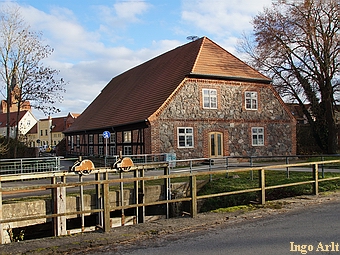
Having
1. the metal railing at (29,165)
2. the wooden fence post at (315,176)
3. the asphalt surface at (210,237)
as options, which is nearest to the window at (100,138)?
the metal railing at (29,165)

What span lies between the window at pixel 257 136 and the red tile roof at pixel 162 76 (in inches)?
148

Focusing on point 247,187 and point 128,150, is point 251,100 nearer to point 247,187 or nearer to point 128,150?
point 128,150

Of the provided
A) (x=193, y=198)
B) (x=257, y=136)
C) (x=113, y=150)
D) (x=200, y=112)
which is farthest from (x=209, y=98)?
(x=193, y=198)

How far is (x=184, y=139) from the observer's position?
24891 millimetres

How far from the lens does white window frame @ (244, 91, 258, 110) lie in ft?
90.8

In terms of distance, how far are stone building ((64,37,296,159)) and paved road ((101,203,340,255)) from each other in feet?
53.5

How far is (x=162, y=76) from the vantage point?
93.6 feet

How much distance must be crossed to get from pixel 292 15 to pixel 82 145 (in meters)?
22.1

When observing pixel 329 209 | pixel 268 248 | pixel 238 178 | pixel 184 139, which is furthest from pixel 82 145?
pixel 268 248

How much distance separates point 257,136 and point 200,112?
5373mm

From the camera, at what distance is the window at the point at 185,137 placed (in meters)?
24.7

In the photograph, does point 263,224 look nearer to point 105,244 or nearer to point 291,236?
point 291,236

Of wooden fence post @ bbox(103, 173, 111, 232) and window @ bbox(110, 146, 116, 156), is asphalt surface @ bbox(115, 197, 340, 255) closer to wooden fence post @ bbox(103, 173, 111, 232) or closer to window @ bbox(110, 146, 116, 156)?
wooden fence post @ bbox(103, 173, 111, 232)

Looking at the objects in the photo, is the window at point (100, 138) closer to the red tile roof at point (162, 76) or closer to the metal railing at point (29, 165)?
the red tile roof at point (162, 76)
